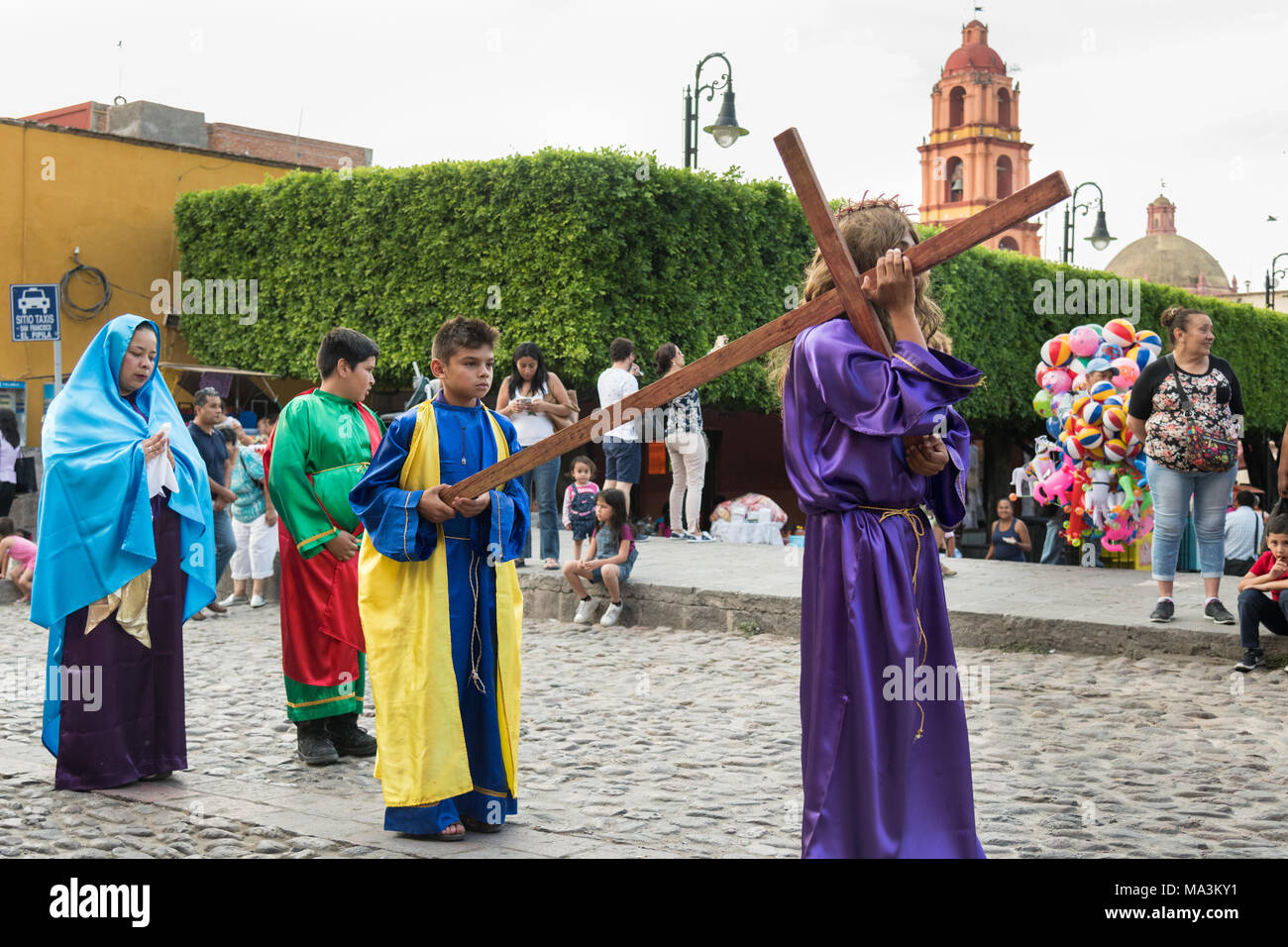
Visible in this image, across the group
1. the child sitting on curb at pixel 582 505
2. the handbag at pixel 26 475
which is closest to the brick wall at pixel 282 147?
the handbag at pixel 26 475

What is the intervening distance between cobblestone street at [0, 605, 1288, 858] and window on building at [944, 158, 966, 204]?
6579 cm

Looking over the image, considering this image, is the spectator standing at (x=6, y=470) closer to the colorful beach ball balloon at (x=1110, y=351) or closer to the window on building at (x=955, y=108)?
the colorful beach ball balloon at (x=1110, y=351)

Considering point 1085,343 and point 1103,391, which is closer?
point 1103,391

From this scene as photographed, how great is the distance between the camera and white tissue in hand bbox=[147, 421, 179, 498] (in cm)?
584

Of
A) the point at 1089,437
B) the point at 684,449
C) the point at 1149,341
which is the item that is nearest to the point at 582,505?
the point at 684,449

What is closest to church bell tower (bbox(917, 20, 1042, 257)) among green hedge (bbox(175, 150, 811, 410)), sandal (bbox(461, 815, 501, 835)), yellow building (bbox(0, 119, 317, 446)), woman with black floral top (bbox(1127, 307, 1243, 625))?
yellow building (bbox(0, 119, 317, 446))

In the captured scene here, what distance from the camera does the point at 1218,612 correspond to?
8.68m

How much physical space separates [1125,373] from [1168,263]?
255ft

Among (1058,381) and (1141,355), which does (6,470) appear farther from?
(1141,355)

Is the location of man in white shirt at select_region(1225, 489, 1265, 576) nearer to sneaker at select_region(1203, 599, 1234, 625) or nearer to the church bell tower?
sneaker at select_region(1203, 599, 1234, 625)

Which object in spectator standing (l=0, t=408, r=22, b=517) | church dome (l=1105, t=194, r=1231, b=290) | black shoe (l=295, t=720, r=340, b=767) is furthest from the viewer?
church dome (l=1105, t=194, r=1231, b=290)
